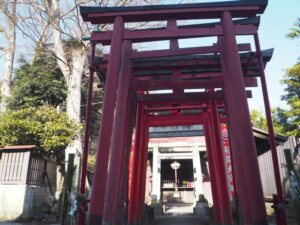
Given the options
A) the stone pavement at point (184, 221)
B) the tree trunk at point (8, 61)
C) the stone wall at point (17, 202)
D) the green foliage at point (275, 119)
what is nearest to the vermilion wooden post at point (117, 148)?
the stone pavement at point (184, 221)

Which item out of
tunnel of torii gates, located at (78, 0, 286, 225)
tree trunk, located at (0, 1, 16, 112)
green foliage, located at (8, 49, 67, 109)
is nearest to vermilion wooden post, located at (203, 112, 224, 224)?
tunnel of torii gates, located at (78, 0, 286, 225)

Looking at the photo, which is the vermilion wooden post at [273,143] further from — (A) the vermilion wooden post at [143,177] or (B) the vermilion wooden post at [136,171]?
(A) the vermilion wooden post at [143,177]

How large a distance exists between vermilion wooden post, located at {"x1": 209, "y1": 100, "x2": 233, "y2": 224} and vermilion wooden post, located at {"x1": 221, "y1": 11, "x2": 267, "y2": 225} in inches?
82.9

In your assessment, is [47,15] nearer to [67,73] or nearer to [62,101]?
[67,73]

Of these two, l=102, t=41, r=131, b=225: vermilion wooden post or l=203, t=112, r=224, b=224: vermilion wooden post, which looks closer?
l=102, t=41, r=131, b=225: vermilion wooden post

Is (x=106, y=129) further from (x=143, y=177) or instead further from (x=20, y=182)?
(x=20, y=182)

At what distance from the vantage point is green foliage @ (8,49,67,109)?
14656mm

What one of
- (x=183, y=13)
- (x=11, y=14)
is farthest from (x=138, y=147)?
(x=11, y=14)

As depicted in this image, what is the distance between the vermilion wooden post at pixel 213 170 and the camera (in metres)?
5.71

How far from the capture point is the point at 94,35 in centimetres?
432

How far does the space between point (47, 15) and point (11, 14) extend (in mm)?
1734

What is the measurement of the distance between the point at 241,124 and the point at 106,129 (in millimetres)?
1847

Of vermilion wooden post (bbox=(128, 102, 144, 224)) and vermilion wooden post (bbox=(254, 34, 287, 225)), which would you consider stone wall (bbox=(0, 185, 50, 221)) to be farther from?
vermilion wooden post (bbox=(254, 34, 287, 225))

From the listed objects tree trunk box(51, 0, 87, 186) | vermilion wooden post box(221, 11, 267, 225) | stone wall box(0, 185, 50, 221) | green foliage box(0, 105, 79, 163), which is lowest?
stone wall box(0, 185, 50, 221)
